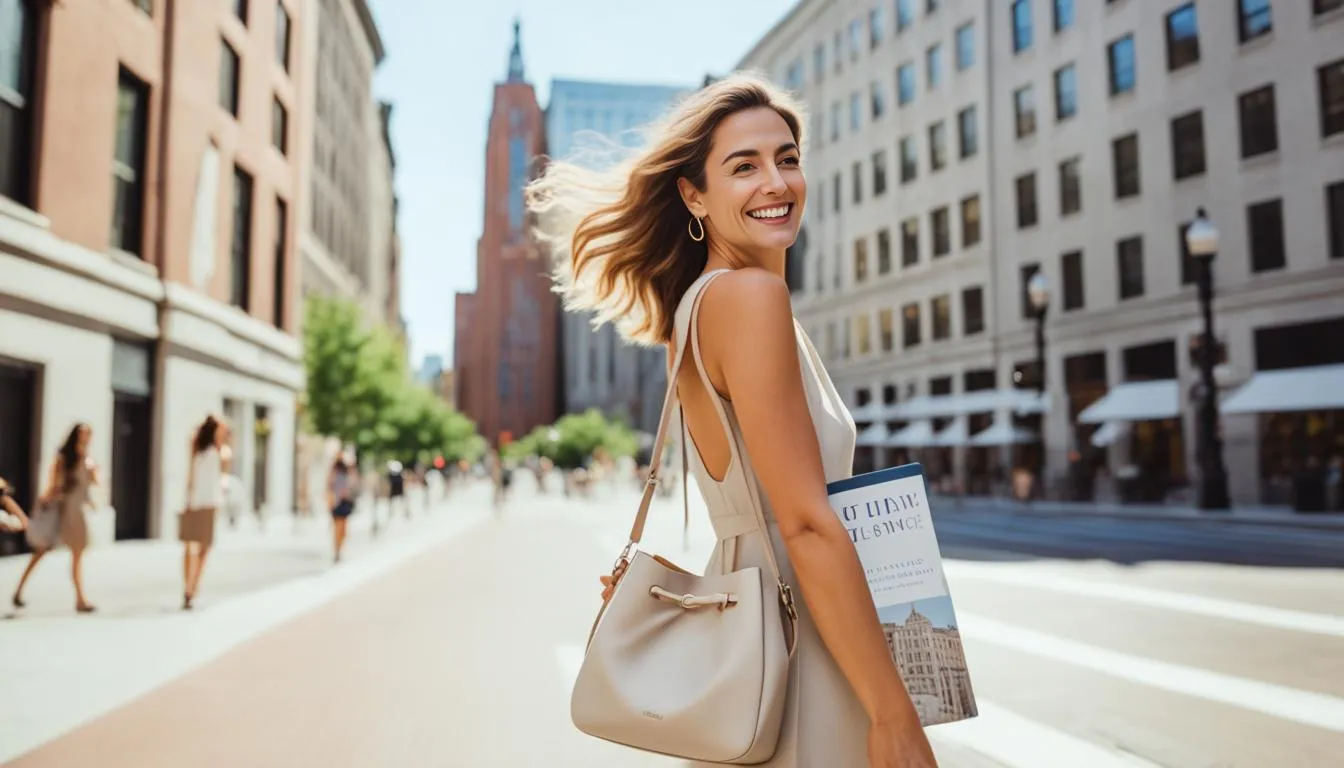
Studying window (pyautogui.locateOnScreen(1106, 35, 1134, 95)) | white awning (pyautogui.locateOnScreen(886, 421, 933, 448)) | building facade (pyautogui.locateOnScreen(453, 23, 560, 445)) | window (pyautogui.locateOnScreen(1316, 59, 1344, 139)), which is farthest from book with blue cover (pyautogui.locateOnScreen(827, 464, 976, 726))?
building facade (pyautogui.locateOnScreen(453, 23, 560, 445))

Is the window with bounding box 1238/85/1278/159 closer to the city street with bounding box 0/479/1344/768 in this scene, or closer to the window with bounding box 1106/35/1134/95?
the window with bounding box 1106/35/1134/95

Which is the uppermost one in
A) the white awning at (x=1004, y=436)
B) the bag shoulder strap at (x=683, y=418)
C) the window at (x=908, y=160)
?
the window at (x=908, y=160)

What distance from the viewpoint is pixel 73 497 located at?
9953mm

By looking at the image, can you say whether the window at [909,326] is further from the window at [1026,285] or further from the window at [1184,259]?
the window at [1184,259]

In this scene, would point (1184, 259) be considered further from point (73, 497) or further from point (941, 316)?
point (73, 497)

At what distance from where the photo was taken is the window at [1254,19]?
89.7 ft

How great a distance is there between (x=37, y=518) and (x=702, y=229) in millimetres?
9826

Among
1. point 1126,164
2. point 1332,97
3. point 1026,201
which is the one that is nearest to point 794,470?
point 1332,97

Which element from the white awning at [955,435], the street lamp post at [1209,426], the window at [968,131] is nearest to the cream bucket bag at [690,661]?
the street lamp post at [1209,426]

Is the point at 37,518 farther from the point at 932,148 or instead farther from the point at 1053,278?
the point at 932,148

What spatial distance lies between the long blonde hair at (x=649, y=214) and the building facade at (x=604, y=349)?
10275 centimetres

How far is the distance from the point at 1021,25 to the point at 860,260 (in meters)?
13.0

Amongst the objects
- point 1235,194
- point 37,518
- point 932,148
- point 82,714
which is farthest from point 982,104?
point 82,714

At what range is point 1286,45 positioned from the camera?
2672cm
